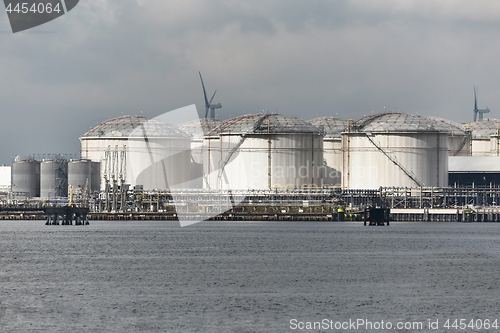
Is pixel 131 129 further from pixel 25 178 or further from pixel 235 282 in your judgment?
pixel 235 282

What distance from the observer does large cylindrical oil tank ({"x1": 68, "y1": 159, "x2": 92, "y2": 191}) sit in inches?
7461

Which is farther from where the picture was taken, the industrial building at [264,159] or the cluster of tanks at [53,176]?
the cluster of tanks at [53,176]

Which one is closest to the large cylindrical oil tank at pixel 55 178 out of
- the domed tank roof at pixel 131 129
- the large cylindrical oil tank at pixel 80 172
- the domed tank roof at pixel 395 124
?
the large cylindrical oil tank at pixel 80 172

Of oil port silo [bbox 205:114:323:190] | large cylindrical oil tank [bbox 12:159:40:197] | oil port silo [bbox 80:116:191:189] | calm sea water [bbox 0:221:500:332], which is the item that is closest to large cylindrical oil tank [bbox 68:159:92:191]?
oil port silo [bbox 80:116:191:189]

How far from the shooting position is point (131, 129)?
190125mm

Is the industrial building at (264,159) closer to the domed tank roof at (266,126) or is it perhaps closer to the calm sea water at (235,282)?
the domed tank roof at (266,126)

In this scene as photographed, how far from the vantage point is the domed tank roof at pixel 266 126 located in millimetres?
176000

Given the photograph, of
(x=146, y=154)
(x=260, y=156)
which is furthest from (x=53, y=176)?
(x=260, y=156)

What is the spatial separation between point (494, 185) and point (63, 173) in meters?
71.5

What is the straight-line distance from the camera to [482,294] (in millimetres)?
65438

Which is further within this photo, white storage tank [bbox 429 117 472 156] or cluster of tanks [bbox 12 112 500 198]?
white storage tank [bbox 429 117 472 156]

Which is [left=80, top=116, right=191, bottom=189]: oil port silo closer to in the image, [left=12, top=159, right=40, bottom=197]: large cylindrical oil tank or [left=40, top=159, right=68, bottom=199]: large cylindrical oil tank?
[left=40, top=159, right=68, bottom=199]: large cylindrical oil tank

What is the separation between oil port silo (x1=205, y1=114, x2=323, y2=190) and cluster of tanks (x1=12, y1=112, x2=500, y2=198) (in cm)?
15

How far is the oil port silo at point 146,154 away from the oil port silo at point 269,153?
33.2ft
